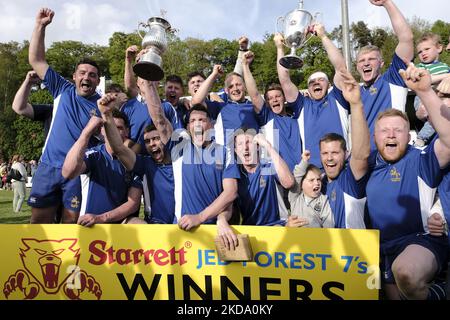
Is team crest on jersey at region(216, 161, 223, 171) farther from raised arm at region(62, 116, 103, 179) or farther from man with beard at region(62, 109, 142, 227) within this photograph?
raised arm at region(62, 116, 103, 179)

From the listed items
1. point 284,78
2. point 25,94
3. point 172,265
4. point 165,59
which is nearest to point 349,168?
point 172,265

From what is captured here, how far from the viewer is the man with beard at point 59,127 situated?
14.3 ft

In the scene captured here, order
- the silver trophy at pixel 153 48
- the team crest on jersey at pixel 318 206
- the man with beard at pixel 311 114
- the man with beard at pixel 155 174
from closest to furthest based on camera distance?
the team crest on jersey at pixel 318 206, the silver trophy at pixel 153 48, the man with beard at pixel 155 174, the man with beard at pixel 311 114

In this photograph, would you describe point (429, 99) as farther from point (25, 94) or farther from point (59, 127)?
point (25, 94)

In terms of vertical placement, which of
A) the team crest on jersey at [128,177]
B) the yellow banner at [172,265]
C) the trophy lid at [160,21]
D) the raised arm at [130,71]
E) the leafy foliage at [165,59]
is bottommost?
the yellow banner at [172,265]

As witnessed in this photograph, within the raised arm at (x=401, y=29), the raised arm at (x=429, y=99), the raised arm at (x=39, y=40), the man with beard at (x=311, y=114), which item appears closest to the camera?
the raised arm at (x=429, y=99)

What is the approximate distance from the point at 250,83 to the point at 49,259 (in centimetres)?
297

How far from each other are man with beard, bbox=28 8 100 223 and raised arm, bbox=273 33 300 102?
2.23m

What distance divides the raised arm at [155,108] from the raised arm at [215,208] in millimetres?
971

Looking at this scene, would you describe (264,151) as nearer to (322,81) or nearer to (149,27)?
(322,81)

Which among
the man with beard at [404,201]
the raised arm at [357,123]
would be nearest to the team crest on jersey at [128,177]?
the raised arm at [357,123]

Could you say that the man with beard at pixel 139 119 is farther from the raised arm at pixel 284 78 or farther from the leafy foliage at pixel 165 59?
the leafy foliage at pixel 165 59

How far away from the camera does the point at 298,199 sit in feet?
12.9

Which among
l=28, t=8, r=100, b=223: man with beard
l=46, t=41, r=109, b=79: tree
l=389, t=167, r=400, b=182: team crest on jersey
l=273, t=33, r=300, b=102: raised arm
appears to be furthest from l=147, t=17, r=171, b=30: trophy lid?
l=46, t=41, r=109, b=79: tree
